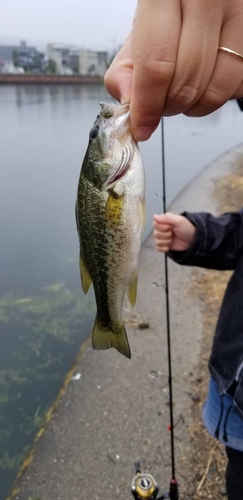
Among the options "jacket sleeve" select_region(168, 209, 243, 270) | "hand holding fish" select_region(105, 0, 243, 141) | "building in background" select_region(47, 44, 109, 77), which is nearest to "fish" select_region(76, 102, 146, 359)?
"hand holding fish" select_region(105, 0, 243, 141)

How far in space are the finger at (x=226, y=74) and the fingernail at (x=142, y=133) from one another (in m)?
0.11

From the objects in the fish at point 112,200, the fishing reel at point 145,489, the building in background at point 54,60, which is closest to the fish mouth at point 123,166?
the fish at point 112,200

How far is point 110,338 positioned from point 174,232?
2.98ft

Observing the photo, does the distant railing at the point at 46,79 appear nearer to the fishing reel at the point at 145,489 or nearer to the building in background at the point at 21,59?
the building in background at the point at 21,59

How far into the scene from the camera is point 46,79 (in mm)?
6230

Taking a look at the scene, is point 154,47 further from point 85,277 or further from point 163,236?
point 163,236

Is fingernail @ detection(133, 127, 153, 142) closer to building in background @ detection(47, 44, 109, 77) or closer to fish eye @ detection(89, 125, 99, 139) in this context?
Result: fish eye @ detection(89, 125, 99, 139)

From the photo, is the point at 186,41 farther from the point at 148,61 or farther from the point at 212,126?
the point at 212,126

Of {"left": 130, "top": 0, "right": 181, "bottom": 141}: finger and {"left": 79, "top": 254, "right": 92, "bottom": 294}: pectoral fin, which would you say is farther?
{"left": 79, "top": 254, "right": 92, "bottom": 294}: pectoral fin

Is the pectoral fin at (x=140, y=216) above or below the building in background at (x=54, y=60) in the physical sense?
above

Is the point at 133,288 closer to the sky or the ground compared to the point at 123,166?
closer to the ground

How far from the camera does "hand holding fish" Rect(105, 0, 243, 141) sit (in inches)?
29.2

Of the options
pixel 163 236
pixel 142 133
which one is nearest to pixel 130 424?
pixel 163 236

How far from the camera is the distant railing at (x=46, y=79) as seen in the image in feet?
17.5
